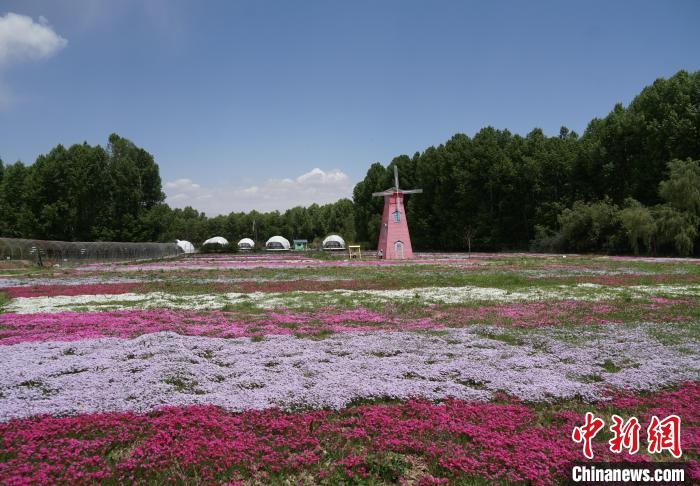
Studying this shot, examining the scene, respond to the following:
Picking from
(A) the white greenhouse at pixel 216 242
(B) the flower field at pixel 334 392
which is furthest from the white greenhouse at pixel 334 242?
(B) the flower field at pixel 334 392

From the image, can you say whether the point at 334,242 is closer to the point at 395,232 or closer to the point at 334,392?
the point at 395,232

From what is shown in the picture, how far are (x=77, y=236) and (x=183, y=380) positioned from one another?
297 feet

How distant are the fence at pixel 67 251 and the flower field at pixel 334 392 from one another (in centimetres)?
3668

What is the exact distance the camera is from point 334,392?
7676 mm

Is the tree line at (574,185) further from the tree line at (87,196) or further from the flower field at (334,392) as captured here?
the tree line at (87,196)

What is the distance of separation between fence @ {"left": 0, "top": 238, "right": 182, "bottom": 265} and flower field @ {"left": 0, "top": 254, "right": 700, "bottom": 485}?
36.7 metres

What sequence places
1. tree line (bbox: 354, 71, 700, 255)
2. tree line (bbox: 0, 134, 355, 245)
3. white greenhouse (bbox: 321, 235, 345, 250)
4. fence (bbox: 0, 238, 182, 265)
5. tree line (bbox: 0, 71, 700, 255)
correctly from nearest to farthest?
1. fence (bbox: 0, 238, 182, 265)
2. tree line (bbox: 354, 71, 700, 255)
3. tree line (bbox: 0, 71, 700, 255)
4. tree line (bbox: 0, 134, 355, 245)
5. white greenhouse (bbox: 321, 235, 345, 250)

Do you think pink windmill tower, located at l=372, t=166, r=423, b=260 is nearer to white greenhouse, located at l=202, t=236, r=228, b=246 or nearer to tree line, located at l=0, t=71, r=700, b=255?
tree line, located at l=0, t=71, r=700, b=255

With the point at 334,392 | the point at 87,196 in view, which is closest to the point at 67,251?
the point at 87,196

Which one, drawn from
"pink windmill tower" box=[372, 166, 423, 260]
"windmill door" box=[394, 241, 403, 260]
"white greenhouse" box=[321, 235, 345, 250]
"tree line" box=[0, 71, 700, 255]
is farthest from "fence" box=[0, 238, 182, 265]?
"white greenhouse" box=[321, 235, 345, 250]

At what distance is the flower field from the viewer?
217 inches

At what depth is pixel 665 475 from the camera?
5.16m

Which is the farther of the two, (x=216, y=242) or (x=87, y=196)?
(x=216, y=242)

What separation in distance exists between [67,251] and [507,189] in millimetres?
63557
